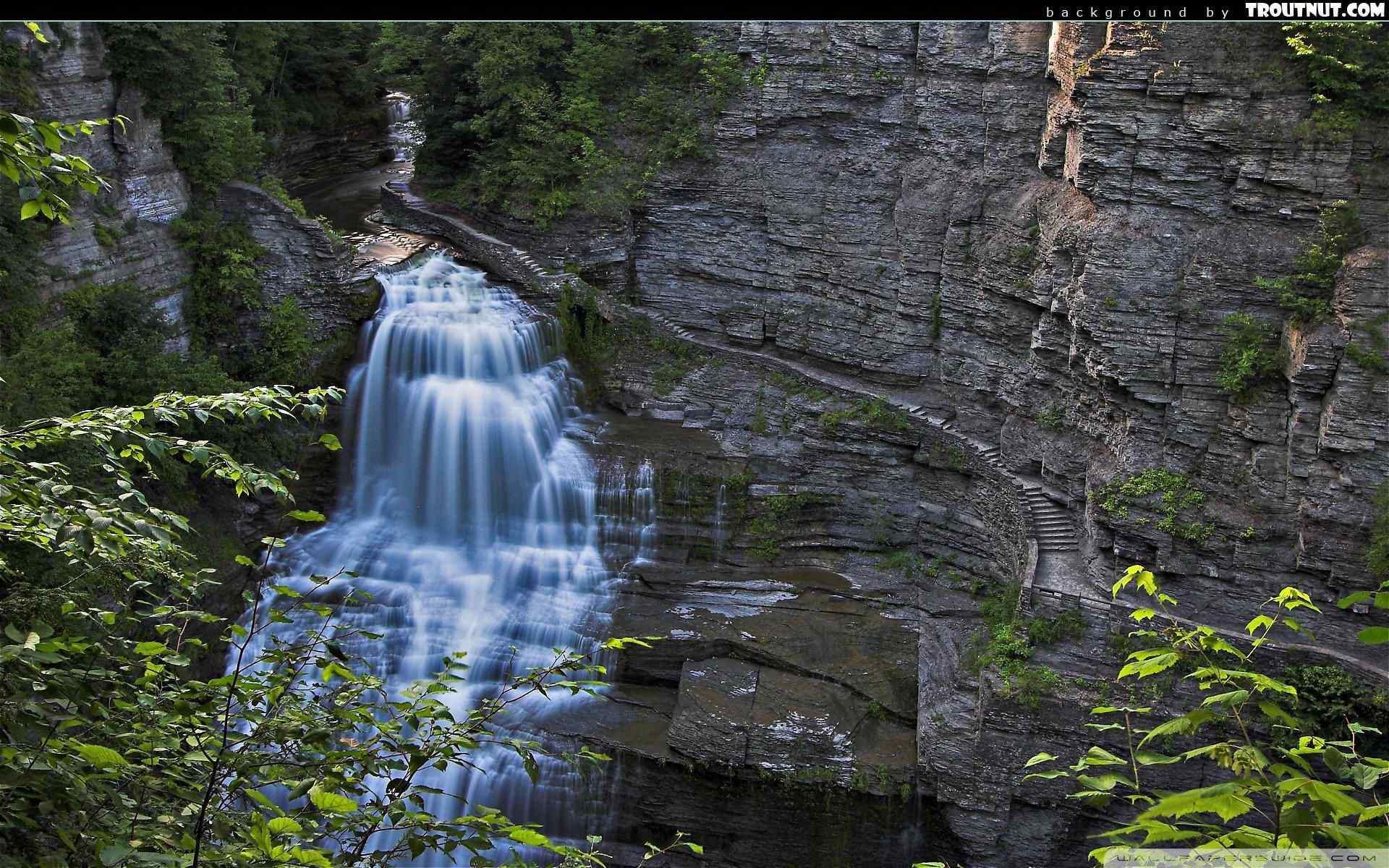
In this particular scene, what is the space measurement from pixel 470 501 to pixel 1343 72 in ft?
59.2

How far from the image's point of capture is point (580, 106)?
28.3 m

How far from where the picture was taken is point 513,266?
26578 mm

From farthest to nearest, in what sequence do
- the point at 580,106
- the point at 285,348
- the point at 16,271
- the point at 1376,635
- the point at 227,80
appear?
the point at 580,106 < the point at 227,80 < the point at 285,348 < the point at 16,271 < the point at 1376,635

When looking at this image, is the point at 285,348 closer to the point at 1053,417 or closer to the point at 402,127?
the point at 1053,417

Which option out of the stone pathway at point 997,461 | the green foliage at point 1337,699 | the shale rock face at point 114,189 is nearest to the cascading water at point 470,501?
the stone pathway at point 997,461

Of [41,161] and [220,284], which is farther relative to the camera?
[220,284]

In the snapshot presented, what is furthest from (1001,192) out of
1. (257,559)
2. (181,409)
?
(181,409)

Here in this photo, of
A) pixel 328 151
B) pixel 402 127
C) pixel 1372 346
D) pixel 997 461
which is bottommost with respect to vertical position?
pixel 997 461

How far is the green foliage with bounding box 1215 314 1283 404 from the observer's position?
59.8ft

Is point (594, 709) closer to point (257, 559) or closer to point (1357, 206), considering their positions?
point (257, 559)

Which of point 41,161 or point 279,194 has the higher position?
point 41,161

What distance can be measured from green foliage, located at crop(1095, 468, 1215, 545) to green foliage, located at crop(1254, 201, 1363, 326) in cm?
332
